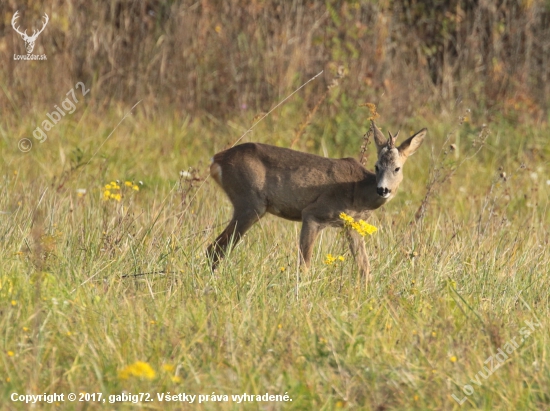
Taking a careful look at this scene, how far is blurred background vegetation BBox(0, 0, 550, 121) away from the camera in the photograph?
961cm

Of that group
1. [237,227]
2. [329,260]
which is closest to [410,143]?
Answer: [237,227]

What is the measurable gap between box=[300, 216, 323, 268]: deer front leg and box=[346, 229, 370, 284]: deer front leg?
251 millimetres

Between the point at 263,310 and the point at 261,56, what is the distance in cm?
606

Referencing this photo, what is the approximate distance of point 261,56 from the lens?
978 centimetres

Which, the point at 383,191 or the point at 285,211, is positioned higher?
the point at 383,191

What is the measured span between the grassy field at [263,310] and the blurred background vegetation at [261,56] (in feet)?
8.52

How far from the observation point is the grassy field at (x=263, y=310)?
340 cm

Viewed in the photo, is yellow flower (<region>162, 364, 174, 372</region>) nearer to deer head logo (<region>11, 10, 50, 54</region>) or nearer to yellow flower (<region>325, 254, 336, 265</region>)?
yellow flower (<region>325, 254, 336, 265</region>)

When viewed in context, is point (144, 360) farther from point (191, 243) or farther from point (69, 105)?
point (69, 105)

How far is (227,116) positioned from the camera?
9531mm

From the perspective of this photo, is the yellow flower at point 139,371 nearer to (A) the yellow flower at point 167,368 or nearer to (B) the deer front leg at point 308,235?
(A) the yellow flower at point 167,368

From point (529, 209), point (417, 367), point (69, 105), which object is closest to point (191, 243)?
point (417, 367)

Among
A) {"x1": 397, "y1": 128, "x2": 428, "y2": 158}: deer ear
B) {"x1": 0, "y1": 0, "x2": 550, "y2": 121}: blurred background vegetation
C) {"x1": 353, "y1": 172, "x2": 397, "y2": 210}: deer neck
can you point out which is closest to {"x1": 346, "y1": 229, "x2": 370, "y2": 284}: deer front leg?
{"x1": 353, "y1": 172, "x2": 397, "y2": 210}: deer neck

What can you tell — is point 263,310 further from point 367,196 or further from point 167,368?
point 367,196
